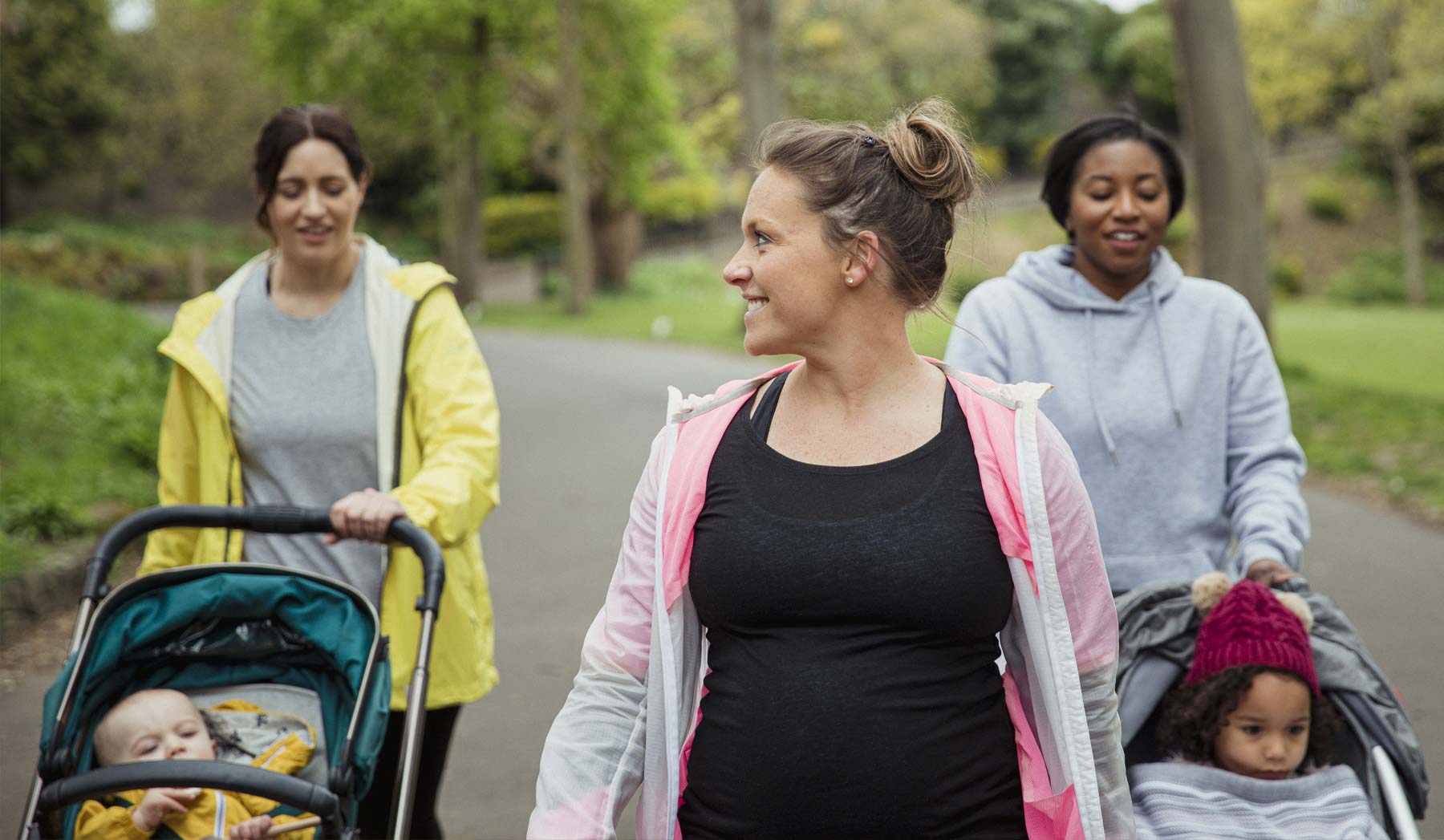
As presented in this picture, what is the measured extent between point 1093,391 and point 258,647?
2100 mm

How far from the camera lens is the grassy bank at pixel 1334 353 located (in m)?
11.5

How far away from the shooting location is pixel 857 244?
92.7 inches

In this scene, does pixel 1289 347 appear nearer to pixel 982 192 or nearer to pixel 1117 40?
pixel 982 192

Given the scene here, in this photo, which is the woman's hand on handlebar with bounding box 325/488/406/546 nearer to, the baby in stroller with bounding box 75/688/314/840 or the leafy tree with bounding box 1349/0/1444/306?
the baby in stroller with bounding box 75/688/314/840

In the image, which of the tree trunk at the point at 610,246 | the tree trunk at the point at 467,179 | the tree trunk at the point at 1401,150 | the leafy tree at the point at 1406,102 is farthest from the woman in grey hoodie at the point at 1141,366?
the tree trunk at the point at 1401,150

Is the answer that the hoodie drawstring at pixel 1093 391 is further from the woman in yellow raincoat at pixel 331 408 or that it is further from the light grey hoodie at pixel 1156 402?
the woman in yellow raincoat at pixel 331 408

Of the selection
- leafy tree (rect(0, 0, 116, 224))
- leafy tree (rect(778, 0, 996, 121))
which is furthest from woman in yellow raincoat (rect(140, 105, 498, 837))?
leafy tree (rect(778, 0, 996, 121))

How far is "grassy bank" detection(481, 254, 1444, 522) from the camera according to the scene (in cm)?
1155

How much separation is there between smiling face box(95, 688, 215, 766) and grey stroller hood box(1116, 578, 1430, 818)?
1.97 metres

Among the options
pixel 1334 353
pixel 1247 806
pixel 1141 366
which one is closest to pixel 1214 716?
pixel 1247 806

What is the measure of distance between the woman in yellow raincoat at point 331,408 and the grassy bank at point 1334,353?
1.26 m

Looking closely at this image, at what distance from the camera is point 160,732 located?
3.08 meters

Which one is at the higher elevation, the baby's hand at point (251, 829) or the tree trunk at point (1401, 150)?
the tree trunk at point (1401, 150)

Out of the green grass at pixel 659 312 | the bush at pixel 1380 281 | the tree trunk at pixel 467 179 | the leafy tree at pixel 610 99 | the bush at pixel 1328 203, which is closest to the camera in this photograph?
the green grass at pixel 659 312
